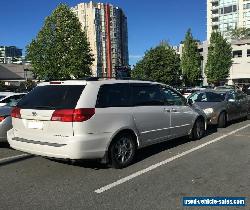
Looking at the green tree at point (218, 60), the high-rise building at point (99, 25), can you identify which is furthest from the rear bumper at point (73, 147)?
the high-rise building at point (99, 25)

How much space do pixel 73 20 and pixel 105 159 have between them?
1562 inches

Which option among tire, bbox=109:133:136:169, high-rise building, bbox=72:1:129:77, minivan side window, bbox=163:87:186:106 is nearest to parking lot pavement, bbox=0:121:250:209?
tire, bbox=109:133:136:169

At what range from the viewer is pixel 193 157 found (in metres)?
7.50

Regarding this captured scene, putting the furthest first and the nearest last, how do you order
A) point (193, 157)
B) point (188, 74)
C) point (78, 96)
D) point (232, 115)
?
point (188, 74) < point (232, 115) < point (193, 157) < point (78, 96)

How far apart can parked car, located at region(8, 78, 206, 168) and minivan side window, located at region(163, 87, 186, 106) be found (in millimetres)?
618

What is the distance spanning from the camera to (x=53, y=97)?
6398 millimetres

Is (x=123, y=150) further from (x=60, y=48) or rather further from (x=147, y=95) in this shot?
(x=60, y=48)

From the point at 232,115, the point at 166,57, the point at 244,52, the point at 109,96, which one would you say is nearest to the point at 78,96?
the point at 109,96

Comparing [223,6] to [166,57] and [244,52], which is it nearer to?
[244,52]


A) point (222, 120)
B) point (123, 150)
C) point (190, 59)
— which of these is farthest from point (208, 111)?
point (190, 59)

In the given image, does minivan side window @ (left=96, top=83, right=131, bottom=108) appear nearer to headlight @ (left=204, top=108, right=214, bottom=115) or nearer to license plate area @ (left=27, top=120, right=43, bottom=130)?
license plate area @ (left=27, top=120, right=43, bottom=130)

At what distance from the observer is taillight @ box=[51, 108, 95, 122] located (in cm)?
597

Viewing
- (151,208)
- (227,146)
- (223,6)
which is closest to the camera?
(151,208)

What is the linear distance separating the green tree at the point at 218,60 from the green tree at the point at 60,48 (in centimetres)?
2609
